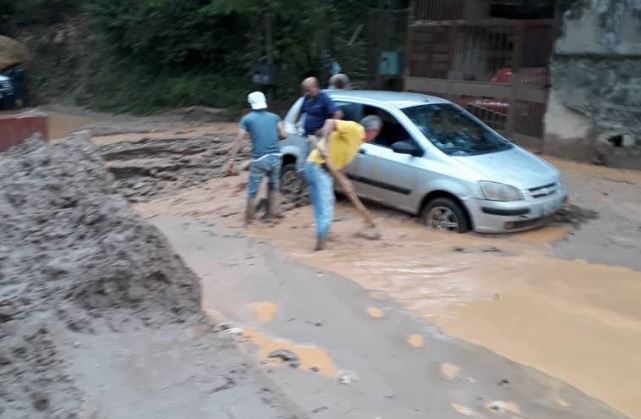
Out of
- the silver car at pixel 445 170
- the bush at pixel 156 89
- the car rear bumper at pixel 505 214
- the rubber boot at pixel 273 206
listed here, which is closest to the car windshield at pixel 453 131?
the silver car at pixel 445 170

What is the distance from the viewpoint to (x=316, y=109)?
9.88m

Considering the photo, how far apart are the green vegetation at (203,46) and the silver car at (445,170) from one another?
8.32 meters

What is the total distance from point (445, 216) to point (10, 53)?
17750mm

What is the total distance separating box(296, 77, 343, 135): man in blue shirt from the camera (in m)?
9.85

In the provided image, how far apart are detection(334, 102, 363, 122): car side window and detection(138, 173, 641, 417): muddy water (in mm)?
1198

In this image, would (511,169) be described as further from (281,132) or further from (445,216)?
(281,132)

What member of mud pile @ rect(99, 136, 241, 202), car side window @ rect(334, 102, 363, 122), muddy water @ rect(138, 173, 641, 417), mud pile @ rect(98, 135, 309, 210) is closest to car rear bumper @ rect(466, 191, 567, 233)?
muddy water @ rect(138, 173, 641, 417)

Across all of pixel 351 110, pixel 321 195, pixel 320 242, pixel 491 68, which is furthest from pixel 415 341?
pixel 491 68

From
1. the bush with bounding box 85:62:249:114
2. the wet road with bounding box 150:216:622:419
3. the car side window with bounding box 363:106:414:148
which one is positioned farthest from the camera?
the bush with bounding box 85:62:249:114

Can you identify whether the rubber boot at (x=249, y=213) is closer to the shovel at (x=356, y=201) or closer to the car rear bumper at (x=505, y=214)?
the shovel at (x=356, y=201)

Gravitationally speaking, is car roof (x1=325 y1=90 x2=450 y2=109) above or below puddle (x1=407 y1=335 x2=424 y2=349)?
above

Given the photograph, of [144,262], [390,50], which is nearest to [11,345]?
[144,262]

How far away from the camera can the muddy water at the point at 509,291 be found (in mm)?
6102

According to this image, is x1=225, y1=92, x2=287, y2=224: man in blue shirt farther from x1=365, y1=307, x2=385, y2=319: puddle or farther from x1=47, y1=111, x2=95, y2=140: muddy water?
x1=47, y1=111, x2=95, y2=140: muddy water
